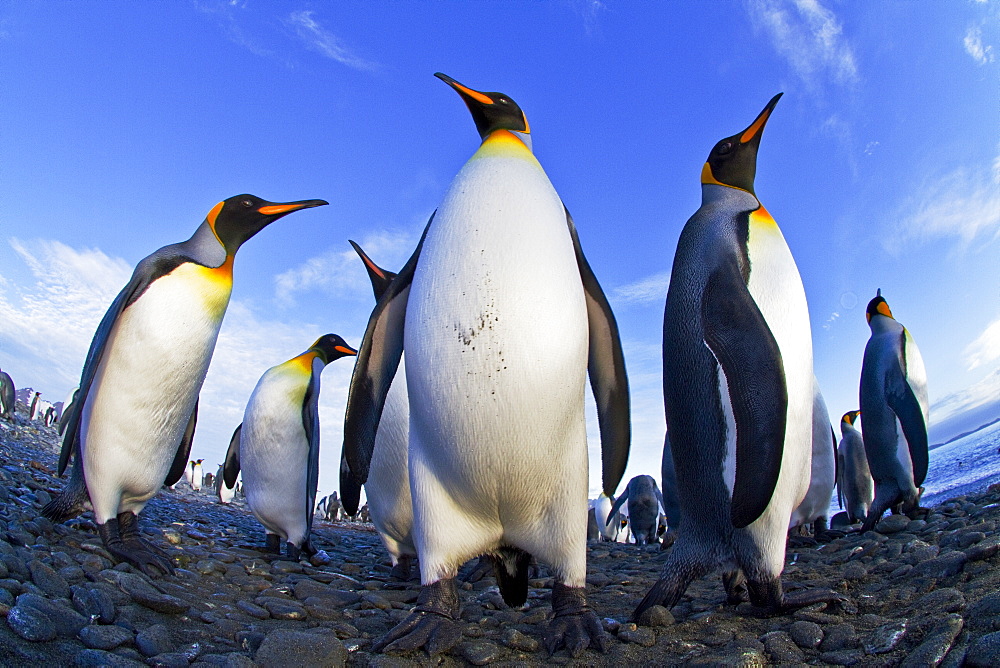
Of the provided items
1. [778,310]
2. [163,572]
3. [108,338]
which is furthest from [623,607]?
[108,338]

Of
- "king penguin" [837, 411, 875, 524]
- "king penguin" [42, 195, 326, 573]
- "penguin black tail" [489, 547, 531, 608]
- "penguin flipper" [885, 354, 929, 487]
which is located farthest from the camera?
"king penguin" [837, 411, 875, 524]

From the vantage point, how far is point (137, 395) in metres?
3.73

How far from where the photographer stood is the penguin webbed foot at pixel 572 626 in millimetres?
2352

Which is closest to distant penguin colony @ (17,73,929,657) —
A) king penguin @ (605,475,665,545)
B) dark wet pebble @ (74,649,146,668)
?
dark wet pebble @ (74,649,146,668)

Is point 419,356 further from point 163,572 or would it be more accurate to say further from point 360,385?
point 163,572

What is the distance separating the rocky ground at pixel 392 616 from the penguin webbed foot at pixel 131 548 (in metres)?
0.08

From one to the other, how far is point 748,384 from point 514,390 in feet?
3.44

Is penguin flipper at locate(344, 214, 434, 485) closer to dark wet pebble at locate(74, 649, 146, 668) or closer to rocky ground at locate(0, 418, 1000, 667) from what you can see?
rocky ground at locate(0, 418, 1000, 667)

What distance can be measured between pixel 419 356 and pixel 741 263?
1705 mm

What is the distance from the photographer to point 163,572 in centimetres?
343

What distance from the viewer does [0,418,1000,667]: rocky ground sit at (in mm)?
2115

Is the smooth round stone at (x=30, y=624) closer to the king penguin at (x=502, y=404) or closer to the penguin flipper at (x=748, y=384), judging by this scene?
the king penguin at (x=502, y=404)

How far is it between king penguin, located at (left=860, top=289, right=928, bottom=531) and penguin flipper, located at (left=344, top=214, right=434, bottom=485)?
5.05 meters

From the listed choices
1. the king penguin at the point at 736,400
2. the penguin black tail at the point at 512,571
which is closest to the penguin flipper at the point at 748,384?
the king penguin at the point at 736,400
